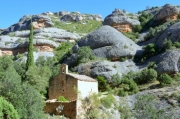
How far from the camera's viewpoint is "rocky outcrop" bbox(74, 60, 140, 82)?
44.8 metres

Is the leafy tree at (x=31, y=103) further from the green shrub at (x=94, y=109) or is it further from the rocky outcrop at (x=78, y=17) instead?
the rocky outcrop at (x=78, y=17)

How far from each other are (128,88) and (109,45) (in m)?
17.0

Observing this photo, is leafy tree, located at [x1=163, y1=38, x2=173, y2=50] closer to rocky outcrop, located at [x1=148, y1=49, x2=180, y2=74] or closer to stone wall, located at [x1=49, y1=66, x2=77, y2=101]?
rocky outcrop, located at [x1=148, y1=49, x2=180, y2=74]

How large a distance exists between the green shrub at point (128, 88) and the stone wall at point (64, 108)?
390 inches

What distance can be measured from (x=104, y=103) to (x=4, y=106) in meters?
13.6

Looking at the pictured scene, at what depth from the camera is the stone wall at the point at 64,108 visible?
99.1 feet

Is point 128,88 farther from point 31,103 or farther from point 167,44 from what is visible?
point 31,103

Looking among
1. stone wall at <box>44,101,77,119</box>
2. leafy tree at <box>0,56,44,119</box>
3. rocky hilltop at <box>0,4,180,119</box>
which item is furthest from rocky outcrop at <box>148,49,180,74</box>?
leafy tree at <box>0,56,44,119</box>

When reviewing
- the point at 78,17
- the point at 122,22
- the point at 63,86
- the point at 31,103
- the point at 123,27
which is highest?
the point at 78,17

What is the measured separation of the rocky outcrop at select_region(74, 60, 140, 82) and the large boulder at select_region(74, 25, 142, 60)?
2.72m

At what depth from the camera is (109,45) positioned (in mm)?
54406

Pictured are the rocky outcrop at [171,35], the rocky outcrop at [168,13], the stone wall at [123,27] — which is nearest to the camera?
the rocky outcrop at [171,35]

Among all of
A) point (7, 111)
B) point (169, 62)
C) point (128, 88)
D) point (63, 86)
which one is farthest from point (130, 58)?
point (7, 111)

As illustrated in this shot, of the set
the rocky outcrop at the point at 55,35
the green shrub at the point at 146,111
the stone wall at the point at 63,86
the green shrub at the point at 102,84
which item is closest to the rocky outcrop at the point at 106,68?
the green shrub at the point at 102,84
